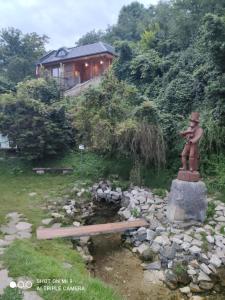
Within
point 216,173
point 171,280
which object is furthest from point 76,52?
point 171,280

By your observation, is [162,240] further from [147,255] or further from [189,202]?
[189,202]

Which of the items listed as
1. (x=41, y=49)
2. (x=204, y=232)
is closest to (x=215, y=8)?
(x=204, y=232)

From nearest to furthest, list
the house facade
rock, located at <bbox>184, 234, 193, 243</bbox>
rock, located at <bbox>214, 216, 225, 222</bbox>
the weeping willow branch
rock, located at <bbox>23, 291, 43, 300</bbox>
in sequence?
rock, located at <bbox>23, 291, 43, 300</bbox>, rock, located at <bbox>184, 234, 193, 243</bbox>, rock, located at <bbox>214, 216, 225, 222</bbox>, the weeping willow branch, the house facade

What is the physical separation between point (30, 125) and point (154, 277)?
8.80 m

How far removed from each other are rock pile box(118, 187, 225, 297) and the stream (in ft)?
0.80

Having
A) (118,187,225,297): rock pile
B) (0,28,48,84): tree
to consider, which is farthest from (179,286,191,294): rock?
(0,28,48,84): tree

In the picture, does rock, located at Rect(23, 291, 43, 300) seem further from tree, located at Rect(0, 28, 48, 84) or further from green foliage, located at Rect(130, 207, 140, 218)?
tree, located at Rect(0, 28, 48, 84)

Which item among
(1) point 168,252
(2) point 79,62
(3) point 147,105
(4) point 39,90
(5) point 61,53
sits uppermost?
(5) point 61,53

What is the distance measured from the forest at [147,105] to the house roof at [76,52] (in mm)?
7882

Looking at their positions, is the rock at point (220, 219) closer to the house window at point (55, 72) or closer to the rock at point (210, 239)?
the rock at point (210, 239)

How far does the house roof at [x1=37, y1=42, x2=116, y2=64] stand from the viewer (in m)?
25.8

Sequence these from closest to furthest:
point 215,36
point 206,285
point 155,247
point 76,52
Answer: point 206,285, point 155,247, point 215,36, point 76,52

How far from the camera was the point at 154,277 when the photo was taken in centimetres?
585

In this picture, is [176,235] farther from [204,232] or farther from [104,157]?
[104,157]
